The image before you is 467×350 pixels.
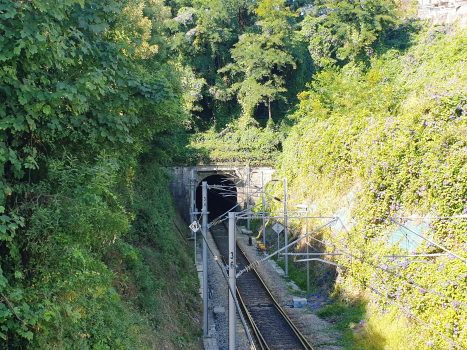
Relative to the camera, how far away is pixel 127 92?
23.2 feet

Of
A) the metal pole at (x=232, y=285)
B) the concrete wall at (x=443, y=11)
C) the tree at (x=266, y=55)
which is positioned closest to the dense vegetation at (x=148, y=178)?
the concrete wall at (x=443, y=11)

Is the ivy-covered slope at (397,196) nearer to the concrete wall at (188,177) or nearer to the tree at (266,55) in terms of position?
the concrete wall at (188,177)

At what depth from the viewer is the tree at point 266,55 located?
3153cm

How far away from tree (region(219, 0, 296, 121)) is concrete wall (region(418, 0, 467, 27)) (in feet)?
35.1

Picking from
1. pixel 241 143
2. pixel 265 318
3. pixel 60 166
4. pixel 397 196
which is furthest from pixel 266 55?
pixel 60 166

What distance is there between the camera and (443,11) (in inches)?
1200

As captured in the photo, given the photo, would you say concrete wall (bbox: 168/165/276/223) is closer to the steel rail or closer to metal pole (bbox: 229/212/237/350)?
the steel rail

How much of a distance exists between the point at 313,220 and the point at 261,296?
17.1ft

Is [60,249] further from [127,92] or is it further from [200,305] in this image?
[200,305]

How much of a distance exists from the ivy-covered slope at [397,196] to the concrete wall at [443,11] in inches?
295

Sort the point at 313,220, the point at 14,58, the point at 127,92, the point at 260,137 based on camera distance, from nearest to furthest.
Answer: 1. the point at 14,58
2. the point at 127,92
3. the point at 313,220
4. the point at 260,137

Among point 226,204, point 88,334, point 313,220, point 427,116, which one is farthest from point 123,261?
point 226,204

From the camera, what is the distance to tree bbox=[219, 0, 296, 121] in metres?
31.5

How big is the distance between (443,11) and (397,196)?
78.8 ft
